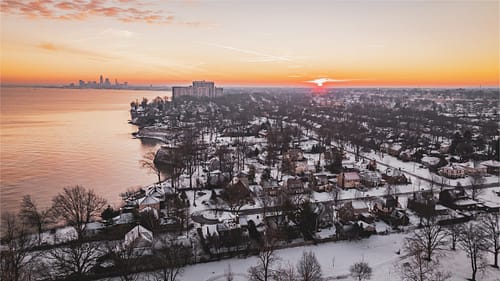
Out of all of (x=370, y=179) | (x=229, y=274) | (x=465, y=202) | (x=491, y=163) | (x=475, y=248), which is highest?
(x=491, y=163)

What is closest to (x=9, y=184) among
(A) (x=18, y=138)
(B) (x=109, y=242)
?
(B) (x=109, y=242)

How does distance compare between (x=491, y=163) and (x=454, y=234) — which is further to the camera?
(x=491, y=163)

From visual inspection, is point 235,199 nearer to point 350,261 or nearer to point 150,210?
point 150,210

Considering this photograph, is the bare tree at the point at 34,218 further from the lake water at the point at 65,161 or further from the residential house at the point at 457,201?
the residential house at the point at 457,201

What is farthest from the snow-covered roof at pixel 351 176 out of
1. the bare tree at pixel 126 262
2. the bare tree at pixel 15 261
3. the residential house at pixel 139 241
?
the bare tree at pixel 15 261

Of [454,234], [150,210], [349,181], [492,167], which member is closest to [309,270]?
[454,234]

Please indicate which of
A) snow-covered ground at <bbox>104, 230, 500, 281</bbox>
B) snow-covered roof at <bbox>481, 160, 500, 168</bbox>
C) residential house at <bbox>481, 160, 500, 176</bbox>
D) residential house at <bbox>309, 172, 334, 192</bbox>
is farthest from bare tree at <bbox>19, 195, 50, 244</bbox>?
snow-covered roof at <bbox>481, 160, 500, 168</bbox>
